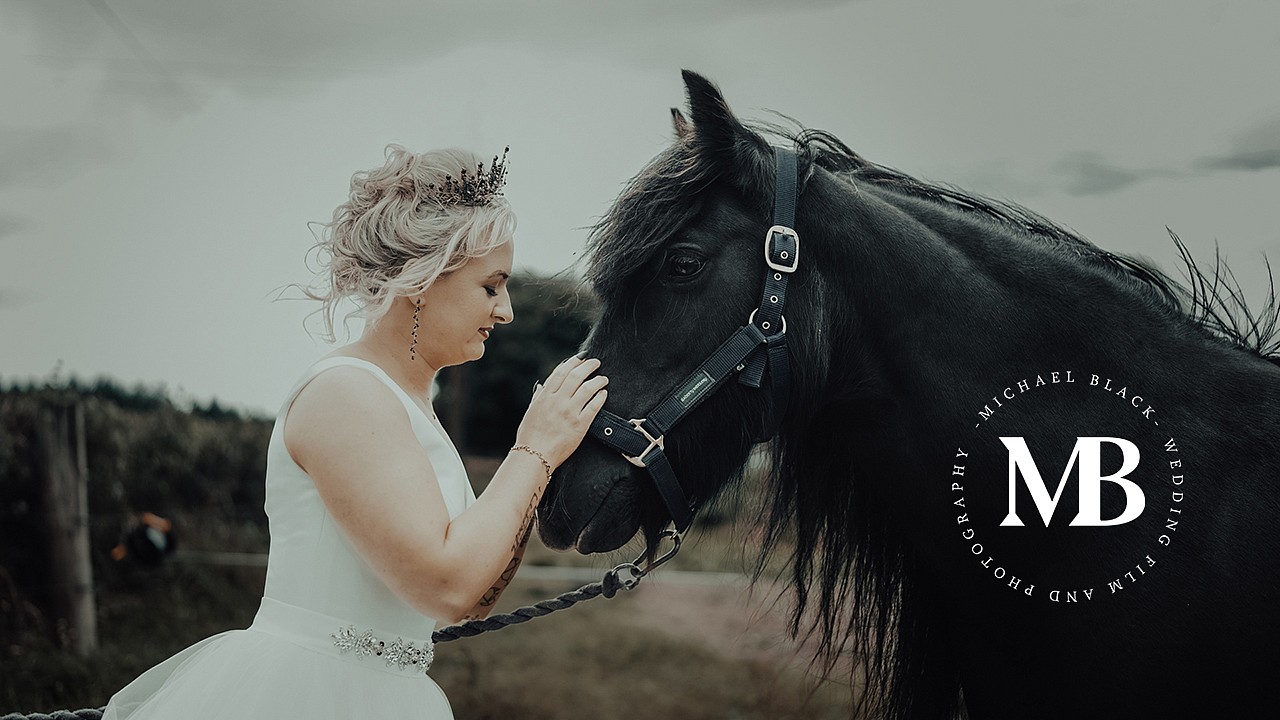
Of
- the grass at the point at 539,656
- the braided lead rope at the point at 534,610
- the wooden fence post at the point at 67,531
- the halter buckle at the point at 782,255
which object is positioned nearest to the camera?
the halter buckle at the point at 782,255

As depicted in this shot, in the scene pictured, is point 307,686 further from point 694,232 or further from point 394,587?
point 694,232

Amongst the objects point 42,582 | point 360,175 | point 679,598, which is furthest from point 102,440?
point 360,175

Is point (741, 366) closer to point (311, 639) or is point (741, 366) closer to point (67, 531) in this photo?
point (311, 639)

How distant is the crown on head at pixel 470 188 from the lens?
171 centimetres

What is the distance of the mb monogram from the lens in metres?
1.59

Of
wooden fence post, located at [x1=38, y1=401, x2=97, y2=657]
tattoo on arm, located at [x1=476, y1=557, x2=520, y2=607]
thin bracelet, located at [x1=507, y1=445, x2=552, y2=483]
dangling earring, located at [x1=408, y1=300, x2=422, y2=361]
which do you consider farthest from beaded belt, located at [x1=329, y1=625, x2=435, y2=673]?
wooden fence post, located at [x1=38, y1=401, x2=97, y2=657]

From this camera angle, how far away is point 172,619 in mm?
6523

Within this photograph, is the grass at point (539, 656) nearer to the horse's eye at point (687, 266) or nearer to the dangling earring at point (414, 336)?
the horse's eye at point (687, 266)

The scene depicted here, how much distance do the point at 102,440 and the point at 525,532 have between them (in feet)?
21.6

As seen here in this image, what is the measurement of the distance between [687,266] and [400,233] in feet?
1.81

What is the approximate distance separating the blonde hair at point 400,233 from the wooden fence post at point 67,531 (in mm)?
5075

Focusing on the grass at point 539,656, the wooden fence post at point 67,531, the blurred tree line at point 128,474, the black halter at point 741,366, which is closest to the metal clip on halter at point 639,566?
the black halter at point 741,366

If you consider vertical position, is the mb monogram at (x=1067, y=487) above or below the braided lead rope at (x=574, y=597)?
above

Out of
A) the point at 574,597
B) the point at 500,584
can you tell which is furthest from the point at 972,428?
the point at 500,584
